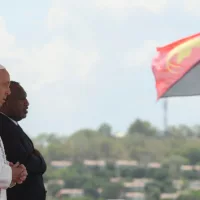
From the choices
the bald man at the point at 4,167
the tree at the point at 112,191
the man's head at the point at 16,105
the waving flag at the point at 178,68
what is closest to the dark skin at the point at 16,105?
the man's head at the point at 16,105

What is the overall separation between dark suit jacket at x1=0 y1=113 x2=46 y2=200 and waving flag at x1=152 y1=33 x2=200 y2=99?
230 cm

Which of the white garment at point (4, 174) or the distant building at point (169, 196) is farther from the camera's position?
the distant building at point (169, 196)

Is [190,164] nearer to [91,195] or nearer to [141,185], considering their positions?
[141,185]

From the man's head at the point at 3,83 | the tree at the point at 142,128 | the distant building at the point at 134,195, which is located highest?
the man's head at the point at 3,83

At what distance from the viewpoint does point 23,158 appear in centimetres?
315

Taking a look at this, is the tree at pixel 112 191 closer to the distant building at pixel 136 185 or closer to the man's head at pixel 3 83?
the distant building at pixel 136 185

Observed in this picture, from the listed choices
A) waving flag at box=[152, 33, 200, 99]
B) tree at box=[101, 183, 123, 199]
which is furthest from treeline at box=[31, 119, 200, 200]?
waving flag at box=[152, 33, 200, 99]

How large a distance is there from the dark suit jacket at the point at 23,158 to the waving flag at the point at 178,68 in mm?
2297

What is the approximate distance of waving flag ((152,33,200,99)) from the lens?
18.1 ft

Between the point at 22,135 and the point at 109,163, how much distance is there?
49.6 meters

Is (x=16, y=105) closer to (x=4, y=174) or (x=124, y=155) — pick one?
(x=4, y=174)

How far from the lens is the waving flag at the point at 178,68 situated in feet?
18.1

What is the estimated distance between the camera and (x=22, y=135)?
317 cm

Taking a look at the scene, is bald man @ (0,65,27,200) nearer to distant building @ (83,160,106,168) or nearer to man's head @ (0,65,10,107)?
man's head @ (0,65,10,107)
